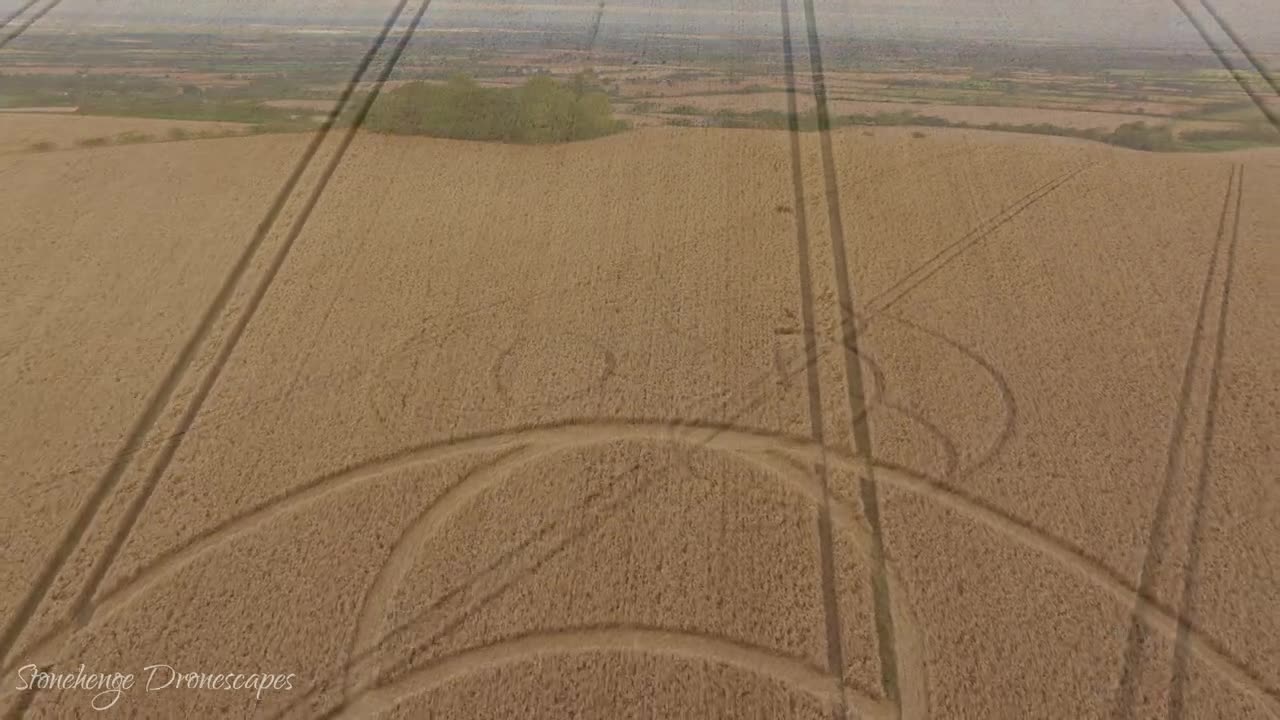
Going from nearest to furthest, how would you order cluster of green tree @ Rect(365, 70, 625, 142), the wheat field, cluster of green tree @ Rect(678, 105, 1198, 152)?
the wheat field < cluster of green tree @ Rect(365, 70, 625, 142) < cluster of green tree @ Rect(678, 105, 1198, 152)

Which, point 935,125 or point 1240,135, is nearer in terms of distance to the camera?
point 1240,135

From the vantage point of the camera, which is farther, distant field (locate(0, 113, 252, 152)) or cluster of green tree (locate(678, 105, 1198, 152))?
cluster of green tree (locate(678, 105, 1198, 152))

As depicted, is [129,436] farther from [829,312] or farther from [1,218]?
[829,312]

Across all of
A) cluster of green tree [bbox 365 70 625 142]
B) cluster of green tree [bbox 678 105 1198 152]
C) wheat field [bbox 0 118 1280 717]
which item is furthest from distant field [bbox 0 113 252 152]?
cluster of green tree [bbox 678 105 1198 152]

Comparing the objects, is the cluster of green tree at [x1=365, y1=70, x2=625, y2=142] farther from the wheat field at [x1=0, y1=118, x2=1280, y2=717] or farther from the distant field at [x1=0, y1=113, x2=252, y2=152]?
the distant field at [x1=0, y1=113, x2=252, y2=152]

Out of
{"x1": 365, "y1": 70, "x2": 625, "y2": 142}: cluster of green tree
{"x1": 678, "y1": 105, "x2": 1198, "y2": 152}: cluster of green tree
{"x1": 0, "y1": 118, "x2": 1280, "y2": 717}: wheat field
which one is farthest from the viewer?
{"x1": 678, "y1": 105, "x2": 1198, "y2": 152}: cluster of green tree

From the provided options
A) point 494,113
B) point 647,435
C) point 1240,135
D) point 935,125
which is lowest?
point 647,435

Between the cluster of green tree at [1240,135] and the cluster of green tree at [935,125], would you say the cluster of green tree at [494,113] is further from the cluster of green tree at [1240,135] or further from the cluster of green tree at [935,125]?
the cluster of green tree at [1240,135]

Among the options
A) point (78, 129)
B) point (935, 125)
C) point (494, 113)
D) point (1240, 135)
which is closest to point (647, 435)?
point (494, 113)

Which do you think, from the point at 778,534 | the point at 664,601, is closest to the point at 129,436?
the point at 664,601

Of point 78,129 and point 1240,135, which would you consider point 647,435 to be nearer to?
point 78,129

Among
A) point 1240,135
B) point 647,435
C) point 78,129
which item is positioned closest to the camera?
point 647,435
